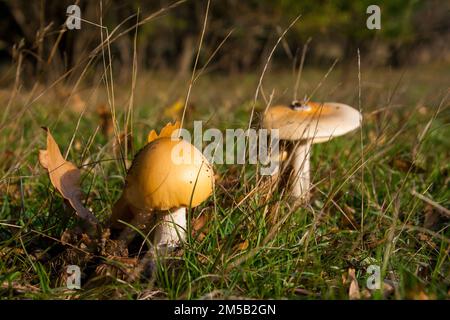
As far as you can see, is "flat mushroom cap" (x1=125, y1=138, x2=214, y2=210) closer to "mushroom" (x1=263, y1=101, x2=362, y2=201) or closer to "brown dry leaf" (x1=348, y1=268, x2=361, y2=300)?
"brown dry leaf" (x1=348, y1=268, x2=361, y2=300)

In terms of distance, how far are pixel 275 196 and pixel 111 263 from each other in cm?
63

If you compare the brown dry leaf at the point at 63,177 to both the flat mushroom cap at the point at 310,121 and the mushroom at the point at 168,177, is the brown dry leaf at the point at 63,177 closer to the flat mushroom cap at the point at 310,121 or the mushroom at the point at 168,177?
the mushroom at the point at 168,177

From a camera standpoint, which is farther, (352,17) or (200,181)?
(352,17)

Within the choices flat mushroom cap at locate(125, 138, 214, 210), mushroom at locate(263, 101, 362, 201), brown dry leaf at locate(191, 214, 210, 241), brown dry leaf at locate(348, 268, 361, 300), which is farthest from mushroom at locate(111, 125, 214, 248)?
mushroom at locate(263, 101, 362, 201)

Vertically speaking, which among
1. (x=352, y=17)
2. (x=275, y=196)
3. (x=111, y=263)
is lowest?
(x=111, y=263)

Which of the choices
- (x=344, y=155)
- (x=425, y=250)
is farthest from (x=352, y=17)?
(x=425, y=250)

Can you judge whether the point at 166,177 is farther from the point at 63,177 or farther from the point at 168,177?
the point at 63,177

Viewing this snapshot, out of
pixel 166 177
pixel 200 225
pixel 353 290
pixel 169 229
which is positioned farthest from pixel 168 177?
pixel 353 290

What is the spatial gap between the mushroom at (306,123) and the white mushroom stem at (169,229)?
550mm

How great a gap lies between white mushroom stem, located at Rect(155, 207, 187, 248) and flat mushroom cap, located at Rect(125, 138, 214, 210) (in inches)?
5.3

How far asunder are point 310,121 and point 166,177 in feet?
2.55

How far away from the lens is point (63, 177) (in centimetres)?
154

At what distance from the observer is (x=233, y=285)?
134cm
